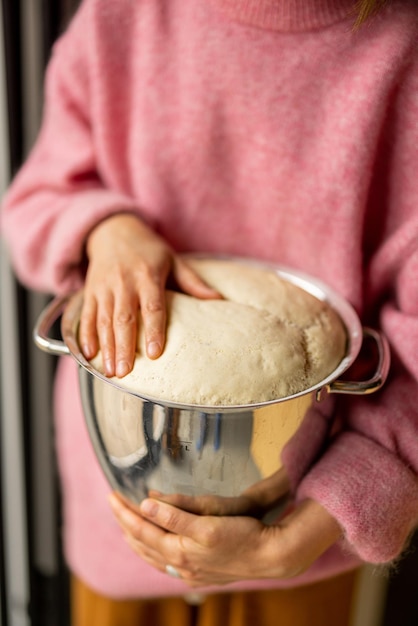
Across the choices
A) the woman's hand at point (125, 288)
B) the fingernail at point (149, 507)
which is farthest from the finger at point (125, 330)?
the fingernail at point (149, 507)

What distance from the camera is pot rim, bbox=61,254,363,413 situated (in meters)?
0.49

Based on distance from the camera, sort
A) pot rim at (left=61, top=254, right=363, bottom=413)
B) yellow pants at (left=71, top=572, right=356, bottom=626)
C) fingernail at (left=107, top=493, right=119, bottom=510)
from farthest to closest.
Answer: yellow pants at (left=71, top=572, right=356, bottom=626), fingernail at (left=107, top=493, right=119, bottom=510), pot rim at (left=61, top=254, right=363, bottom=413)

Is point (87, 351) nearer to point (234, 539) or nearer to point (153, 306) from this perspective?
point (153, 306)

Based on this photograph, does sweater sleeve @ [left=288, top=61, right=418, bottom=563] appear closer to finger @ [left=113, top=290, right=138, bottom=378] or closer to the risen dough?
the risen dough

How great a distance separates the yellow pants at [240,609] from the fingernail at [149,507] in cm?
26

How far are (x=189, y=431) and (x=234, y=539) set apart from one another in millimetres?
120

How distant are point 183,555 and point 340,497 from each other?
0.15 meters

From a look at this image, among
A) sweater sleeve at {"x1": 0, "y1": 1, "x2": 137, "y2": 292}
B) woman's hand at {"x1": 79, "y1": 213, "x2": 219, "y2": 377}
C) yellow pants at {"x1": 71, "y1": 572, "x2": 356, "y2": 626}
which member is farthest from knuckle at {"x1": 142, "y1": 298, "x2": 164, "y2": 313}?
yellow pants at {"x1": 71, "y1": 572, "x2": 356, "y2": 626}

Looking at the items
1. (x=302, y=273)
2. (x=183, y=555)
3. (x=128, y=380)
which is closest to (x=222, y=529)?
(x=183, y=555)

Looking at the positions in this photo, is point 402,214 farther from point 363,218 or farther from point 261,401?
point 261,401

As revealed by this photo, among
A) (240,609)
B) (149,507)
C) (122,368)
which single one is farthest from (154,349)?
(240,609)

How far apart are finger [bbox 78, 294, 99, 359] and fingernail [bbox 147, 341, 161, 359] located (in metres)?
0.06

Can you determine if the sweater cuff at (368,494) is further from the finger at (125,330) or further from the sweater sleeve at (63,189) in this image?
the sweater sleeve at (63,189)

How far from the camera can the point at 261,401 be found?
1.67ft
